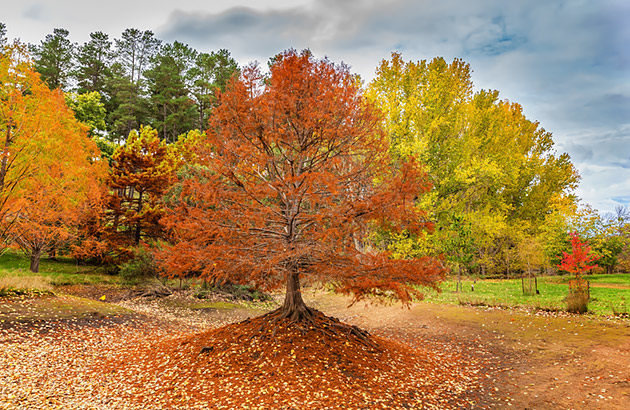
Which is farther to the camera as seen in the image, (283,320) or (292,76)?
(283,320)

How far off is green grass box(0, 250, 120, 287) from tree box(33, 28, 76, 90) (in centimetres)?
1924

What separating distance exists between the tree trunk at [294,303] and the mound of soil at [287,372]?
235 mm

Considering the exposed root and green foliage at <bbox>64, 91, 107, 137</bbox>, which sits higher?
green foliage at <bbox>64, 91, 107, 137</bbox>

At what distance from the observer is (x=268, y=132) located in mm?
6418

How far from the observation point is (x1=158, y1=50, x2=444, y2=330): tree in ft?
19.2

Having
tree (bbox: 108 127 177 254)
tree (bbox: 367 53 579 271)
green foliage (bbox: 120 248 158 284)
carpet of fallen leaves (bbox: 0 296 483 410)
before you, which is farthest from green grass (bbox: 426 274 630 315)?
tree (bbox: 108 127 177 254)

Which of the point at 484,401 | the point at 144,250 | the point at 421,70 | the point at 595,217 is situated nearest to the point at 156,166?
the point at 144,250

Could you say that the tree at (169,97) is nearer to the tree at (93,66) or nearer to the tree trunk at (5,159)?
the tree at (93,66)

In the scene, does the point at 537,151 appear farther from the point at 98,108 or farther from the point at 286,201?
the point at 98,108

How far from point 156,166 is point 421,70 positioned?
1631 centimetres

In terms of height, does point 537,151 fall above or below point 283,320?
above

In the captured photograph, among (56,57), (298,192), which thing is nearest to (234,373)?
(298,192)

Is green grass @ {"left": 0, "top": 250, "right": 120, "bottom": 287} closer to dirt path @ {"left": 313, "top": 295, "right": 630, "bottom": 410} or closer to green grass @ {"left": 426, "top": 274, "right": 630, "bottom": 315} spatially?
dirt path @ {"left": 313, "top": 295, "right": 630, "bottom": 410}

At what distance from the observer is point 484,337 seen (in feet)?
30.8
